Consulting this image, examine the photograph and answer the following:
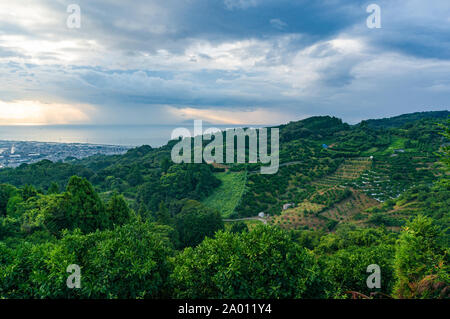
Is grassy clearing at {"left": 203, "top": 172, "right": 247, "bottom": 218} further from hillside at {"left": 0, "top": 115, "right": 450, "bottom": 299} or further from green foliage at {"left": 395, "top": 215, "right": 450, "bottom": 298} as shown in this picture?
green foliage at {"left": 395, "top": 215, "right": 450, "bottom": 298}

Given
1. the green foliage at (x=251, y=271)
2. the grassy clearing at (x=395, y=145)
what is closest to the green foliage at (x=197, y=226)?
the green foliage at (x=251, y=271)

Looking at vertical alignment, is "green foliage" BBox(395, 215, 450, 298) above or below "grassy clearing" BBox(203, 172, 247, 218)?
above

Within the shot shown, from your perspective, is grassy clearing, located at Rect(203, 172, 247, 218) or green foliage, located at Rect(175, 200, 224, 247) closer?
green foliage, located at Rect(175, 200, 224, 247)

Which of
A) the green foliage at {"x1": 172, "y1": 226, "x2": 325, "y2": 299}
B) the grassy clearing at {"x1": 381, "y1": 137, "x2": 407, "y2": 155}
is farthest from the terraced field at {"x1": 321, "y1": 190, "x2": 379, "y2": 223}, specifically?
the green foliage at {"x1": 172, "y1": 226, "x2": 325, "y2": 299}

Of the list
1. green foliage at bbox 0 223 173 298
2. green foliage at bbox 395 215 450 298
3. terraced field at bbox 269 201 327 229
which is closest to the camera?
green foliage at bbox 0 223 173 298

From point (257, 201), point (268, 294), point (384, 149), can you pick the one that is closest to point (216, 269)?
point (268, 294)

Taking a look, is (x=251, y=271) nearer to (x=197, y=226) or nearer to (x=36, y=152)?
(x=197, y=226)

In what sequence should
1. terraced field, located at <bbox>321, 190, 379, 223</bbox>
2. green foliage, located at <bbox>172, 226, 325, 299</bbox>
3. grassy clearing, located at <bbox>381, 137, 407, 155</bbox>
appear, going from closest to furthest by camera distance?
green foliage, located at <bbox>172, 226, 325, 299</bbox> < terraced field, located at <bbox>321, 190, 379, 223</bbox> < grassy clearing, located at <bbox>381, 137, 407, 155</bbox>

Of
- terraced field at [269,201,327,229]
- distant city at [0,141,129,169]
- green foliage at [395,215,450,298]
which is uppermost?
distant city at [0,141,129,169]
